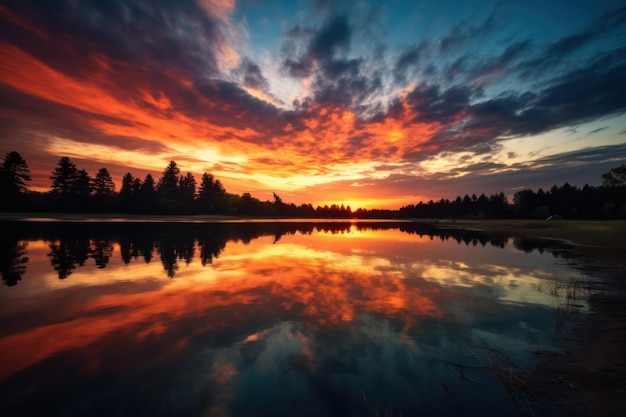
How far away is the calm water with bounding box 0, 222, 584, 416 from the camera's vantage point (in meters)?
5.77

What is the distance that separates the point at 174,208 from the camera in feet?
365

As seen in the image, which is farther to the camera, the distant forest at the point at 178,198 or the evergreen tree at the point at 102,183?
the evergreen tree at the point at 102,183

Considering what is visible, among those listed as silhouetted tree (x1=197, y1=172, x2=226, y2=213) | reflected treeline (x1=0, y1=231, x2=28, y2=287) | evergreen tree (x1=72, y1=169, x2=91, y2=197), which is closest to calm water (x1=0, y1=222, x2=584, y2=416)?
reflected treeline (x1=0, y1=231, x2=28, y2=287)

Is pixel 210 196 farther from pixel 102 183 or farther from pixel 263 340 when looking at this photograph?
pixel 263 340

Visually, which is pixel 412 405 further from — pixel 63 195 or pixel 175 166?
pixel 175 166

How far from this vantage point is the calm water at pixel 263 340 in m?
5.77

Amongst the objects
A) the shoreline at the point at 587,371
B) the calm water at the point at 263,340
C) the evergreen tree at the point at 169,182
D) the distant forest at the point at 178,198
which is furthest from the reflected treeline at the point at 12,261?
the evergreen tree at the point at 169,182

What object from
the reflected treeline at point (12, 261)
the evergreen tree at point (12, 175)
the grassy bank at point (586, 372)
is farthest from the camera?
the evergreen tree at point (12, 175)

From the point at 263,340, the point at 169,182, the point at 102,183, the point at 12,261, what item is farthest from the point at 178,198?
the point at 263,340

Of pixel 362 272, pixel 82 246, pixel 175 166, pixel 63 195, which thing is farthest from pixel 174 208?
pixel 362 272

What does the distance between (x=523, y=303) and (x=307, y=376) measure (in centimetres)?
1163

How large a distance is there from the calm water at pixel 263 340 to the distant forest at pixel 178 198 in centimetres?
7450

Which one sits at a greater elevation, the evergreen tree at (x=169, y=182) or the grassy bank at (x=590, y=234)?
the evergreen tree at (x=169, y=182)

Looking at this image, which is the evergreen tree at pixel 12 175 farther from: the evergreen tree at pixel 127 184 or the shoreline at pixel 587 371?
the shoreline at pixel 587 371
